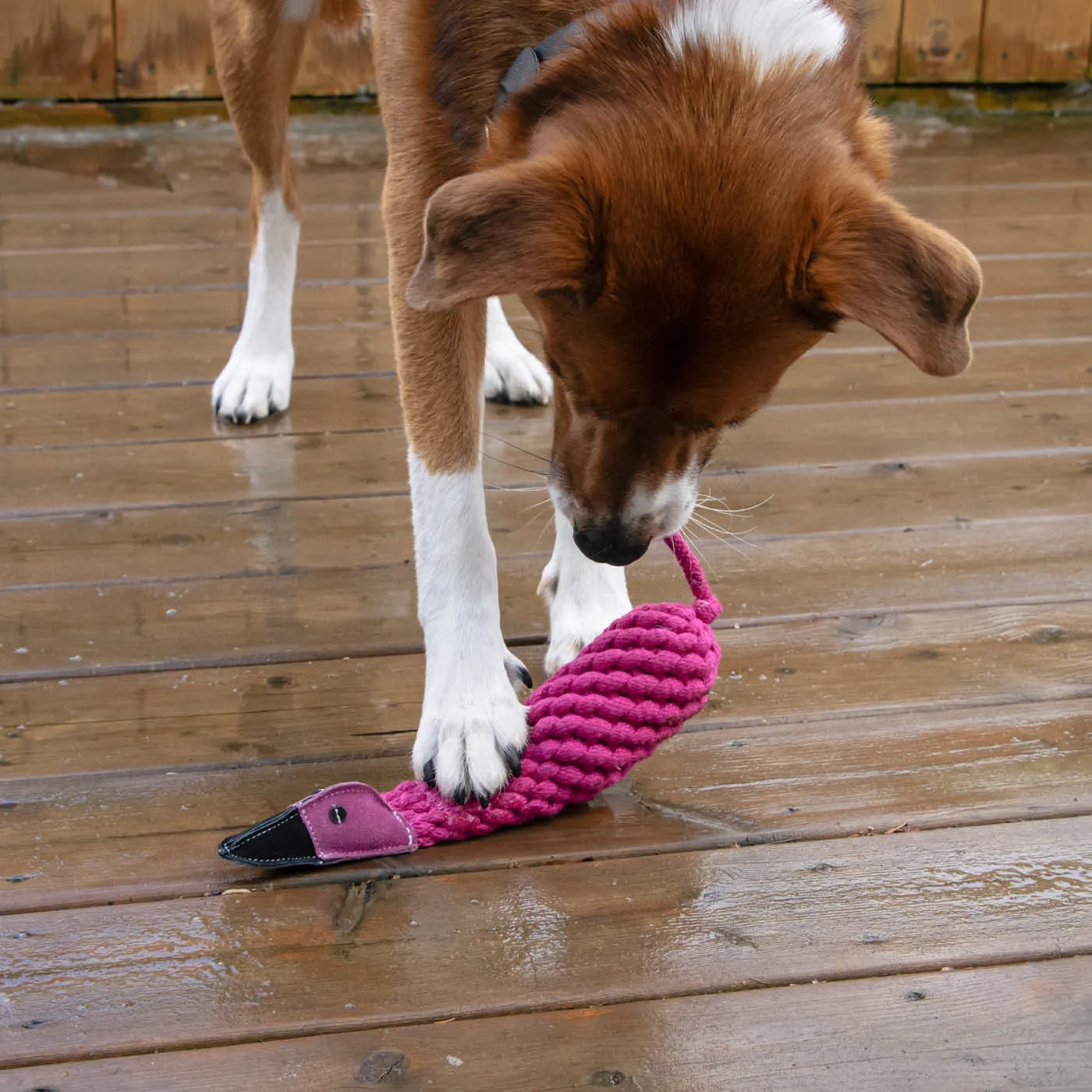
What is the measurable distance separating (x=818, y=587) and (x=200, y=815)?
1.08m

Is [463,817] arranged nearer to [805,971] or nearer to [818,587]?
[805,971]

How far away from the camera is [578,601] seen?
7.05 feet

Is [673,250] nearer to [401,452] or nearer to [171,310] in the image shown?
[401,452]

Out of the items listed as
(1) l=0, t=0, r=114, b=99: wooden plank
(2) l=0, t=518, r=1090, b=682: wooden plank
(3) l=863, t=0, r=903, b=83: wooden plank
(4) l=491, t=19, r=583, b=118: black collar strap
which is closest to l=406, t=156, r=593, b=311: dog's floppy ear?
(4) l=491, t=19, r=583, b=118: black collar strap

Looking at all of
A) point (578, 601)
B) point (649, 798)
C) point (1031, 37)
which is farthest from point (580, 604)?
point (1031, 37)

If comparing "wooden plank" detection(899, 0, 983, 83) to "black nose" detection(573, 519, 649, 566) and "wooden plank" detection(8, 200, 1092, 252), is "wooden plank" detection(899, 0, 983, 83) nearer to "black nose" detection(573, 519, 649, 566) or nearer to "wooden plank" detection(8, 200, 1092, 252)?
"wooden plank" detection(8, 200, 1092, 252)

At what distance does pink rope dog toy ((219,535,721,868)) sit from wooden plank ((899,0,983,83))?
13.8ft

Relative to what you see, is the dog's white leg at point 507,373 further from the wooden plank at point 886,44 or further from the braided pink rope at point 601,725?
the wooden plank at point 886,44

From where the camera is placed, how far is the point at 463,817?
1755mm

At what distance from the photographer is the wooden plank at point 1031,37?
5453 mm

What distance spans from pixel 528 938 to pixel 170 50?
419 centimetres

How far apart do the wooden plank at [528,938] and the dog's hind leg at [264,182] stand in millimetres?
1534

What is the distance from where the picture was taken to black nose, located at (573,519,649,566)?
5.49 ft

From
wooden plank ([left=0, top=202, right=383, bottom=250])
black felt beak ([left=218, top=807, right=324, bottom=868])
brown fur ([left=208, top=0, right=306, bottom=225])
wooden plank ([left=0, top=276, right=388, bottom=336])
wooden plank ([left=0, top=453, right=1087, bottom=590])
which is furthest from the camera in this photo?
wooden plank ([left=0, top=202, right=383, bottom=250])
